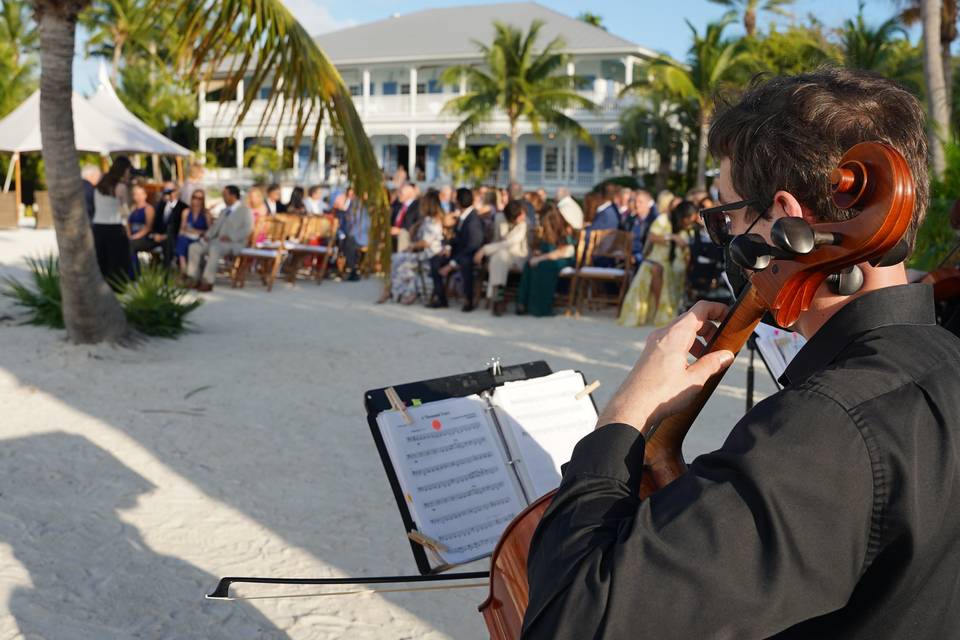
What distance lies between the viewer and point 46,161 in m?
7.72

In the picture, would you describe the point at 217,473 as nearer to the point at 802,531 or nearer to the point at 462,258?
the point at 802,531

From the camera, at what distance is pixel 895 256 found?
1290 mm

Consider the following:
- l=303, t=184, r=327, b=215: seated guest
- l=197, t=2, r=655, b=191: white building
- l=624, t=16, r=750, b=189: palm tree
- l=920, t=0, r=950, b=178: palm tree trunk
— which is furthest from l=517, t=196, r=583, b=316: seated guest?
l=197, t=2, r=655, b=191: white building

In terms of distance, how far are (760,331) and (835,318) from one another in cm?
224

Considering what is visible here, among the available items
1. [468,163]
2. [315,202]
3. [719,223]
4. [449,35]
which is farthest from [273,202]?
[449,35]

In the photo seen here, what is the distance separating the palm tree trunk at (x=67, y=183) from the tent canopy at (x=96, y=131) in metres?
11.4

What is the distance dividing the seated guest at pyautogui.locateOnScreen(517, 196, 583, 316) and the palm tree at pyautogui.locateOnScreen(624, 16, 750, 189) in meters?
21.3

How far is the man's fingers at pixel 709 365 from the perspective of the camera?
54.0 inches

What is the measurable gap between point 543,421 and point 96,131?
18505mm

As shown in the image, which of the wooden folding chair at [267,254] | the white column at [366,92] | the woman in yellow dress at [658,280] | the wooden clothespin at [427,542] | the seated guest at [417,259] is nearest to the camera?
the wooden clothespin at [427,542]

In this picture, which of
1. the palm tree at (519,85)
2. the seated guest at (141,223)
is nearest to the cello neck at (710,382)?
the seated guest at (141,223)

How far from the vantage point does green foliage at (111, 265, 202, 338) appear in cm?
902

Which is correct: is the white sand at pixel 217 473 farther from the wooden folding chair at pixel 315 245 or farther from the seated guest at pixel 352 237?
the seated guest at pixel 352 237

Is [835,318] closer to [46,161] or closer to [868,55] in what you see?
[46,161]
